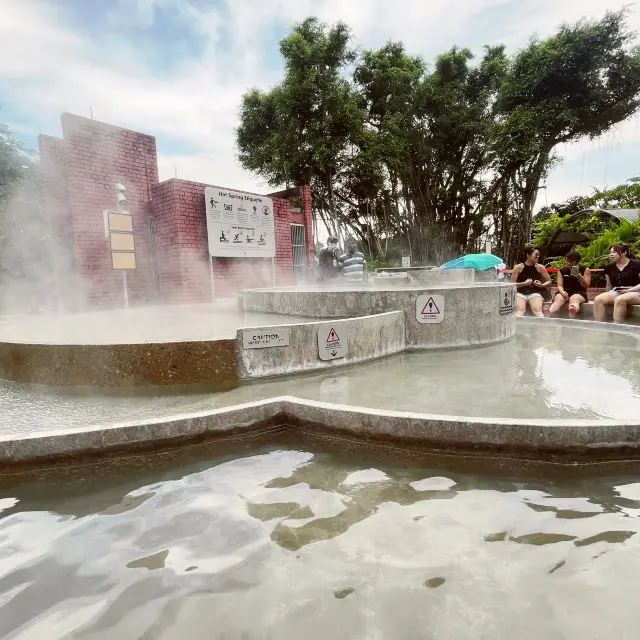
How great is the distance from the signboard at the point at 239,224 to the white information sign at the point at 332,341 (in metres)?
5.24

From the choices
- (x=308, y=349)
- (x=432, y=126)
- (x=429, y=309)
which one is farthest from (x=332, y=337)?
(x=432, y=126)

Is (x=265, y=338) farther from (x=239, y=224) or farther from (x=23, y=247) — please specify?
(x=23, y=247)

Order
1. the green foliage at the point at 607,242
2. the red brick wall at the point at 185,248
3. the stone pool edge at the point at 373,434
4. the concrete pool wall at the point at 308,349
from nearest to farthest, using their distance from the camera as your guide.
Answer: the stone pool edge at the point at 373,434 → the concrete pool wall at the point at 308,349 → the red brick wall at the point at 185,248 → the green foliage at the point at 607,242

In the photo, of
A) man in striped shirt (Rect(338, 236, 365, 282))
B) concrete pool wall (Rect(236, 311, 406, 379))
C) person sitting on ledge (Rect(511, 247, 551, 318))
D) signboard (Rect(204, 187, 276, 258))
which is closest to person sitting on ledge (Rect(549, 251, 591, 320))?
person sitting on ledge (Rect(511, 247, 551, 318))

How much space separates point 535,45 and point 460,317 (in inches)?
592

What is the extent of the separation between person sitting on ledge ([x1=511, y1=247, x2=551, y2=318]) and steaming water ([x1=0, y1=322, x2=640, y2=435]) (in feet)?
8.02

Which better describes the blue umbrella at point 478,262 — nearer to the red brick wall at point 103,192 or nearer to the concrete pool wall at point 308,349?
the concrete pool wall at point 308,349

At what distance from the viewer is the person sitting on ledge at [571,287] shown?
6070 mm

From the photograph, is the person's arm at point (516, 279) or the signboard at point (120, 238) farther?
the signboard at point (120, 238)

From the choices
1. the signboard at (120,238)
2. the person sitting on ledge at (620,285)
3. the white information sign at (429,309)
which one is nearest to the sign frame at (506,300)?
the white information sign at (429,309)

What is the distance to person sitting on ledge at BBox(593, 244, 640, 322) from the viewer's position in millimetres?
5340

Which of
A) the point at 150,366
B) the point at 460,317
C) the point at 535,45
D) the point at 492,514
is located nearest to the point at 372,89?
the point at 535,45

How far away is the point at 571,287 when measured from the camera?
6.27 m

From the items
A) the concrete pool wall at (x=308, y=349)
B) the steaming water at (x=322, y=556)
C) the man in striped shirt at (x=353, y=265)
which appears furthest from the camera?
the man in striped shirt at (x=353, y=265)
